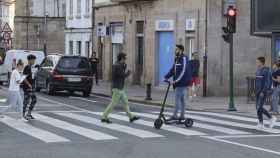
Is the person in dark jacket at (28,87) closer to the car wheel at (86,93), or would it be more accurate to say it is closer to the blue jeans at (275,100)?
the blue jeans at (275,100)

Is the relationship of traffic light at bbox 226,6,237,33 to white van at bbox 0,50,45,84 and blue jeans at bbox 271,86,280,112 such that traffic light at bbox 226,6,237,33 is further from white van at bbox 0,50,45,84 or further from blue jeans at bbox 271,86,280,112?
white van at bbox 0,50,45,84

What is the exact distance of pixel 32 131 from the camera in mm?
15469

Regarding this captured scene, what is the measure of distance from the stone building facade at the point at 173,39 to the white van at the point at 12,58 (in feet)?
15.1

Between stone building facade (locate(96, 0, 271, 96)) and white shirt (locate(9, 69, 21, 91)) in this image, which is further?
stone building facade (locate(96, 0, 271, 96))

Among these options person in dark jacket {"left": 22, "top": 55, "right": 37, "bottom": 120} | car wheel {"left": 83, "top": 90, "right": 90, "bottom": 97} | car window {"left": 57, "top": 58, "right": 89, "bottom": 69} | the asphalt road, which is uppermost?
car window {"left": 57, "top": 58, "right": 89, "bottom": 69}

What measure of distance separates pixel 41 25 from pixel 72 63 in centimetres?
2939

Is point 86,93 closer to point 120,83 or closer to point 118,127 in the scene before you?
point 120,83

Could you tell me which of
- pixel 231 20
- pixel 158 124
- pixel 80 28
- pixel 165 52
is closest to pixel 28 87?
pixel 158 124

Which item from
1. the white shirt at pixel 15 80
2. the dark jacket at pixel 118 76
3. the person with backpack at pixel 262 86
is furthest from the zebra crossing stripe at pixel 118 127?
the person with backpack at pixel 262 86

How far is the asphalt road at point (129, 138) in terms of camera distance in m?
12.3

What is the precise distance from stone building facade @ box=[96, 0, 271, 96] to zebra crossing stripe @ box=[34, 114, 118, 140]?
12.2m

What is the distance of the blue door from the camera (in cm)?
3394

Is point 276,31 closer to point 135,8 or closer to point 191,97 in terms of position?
point 191,97

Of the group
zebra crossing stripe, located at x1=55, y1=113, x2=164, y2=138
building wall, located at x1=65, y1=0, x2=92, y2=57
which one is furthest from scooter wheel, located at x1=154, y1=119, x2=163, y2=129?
building wall, located at x1=65, y1=0, x2=92, y2=57
